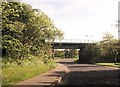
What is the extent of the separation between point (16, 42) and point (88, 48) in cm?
7151

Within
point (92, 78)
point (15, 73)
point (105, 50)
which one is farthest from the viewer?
point (105, 50)

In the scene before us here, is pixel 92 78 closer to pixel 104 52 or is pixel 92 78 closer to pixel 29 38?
pixel 29 38

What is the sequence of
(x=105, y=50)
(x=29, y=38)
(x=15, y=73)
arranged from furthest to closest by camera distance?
1. (x=105, y=50)
2. (x=29, y=38)
3. (x=15, y=73)

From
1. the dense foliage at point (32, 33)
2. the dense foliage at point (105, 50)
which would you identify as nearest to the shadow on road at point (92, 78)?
the dense foliage at point (32, 33)

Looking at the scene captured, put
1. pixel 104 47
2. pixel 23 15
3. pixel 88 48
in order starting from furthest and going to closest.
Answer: pixel 88 48
pixel 104 47
pixel 23 15

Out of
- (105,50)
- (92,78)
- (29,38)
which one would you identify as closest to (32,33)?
(29,38)

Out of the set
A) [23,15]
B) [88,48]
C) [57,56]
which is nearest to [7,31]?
[23,15]

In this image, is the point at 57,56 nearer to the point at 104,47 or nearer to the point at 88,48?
the point at 88,48

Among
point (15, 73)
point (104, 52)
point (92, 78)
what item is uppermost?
point (104, 52)

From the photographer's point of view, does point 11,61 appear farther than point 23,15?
No

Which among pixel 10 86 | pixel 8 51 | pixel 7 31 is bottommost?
pixel 10 86

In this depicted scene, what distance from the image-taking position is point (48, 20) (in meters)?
52.4

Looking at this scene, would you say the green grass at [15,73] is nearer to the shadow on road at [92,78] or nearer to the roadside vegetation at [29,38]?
the roadside vegetation at [29,38]

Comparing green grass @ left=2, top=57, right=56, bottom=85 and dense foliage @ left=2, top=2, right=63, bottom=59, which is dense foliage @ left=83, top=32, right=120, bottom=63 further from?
green grass @ left=2, top=57, right=56, bottom=85
